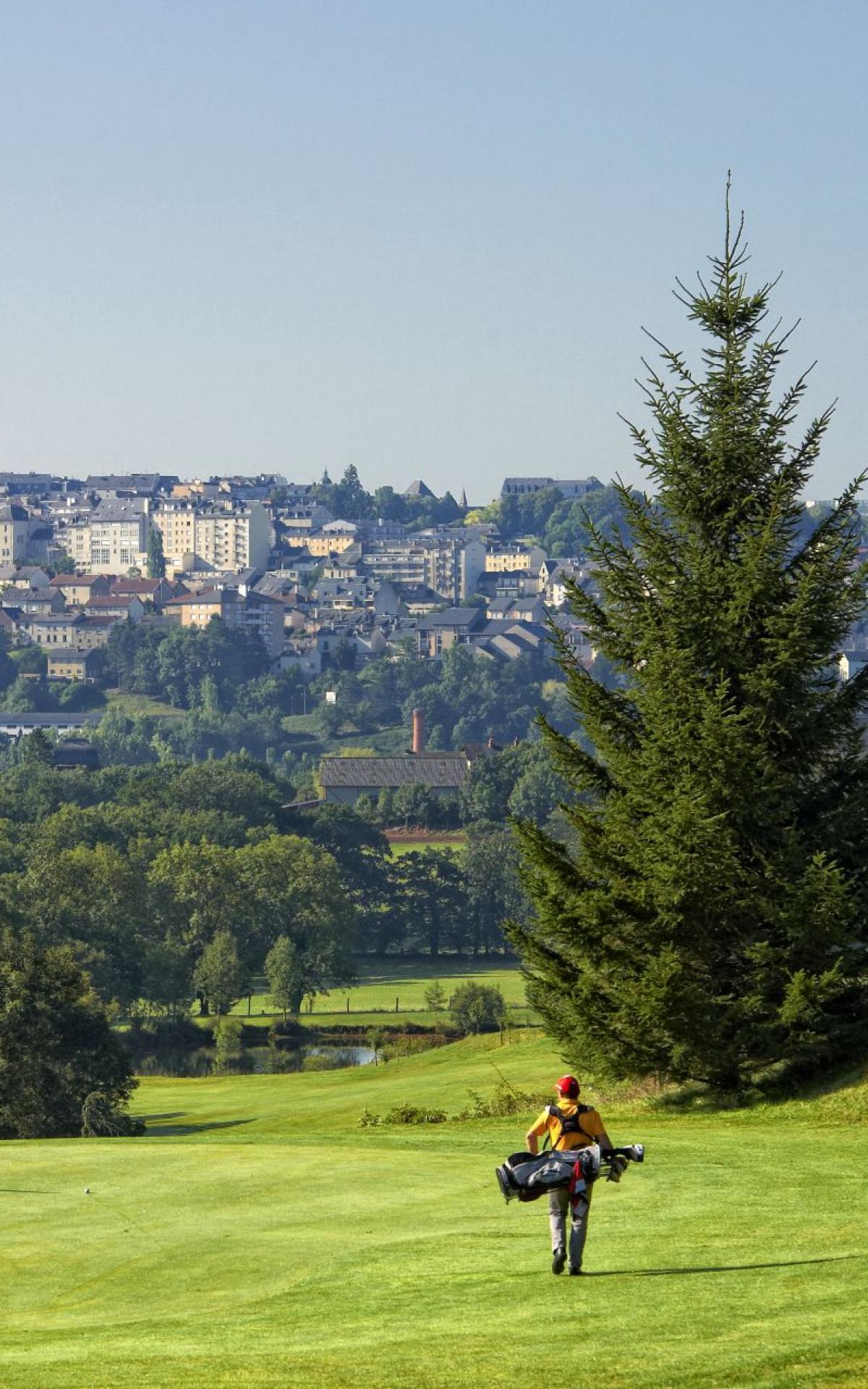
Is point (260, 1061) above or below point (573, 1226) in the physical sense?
below

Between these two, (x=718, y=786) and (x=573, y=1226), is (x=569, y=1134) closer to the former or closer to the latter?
(x=573, y=1226)

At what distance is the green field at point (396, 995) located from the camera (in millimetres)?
94438

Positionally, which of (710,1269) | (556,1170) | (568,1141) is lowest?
(710,1269)

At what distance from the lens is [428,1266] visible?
15359 mm

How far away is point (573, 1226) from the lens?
14328 mm

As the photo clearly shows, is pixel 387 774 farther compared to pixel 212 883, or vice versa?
pixel 387 774

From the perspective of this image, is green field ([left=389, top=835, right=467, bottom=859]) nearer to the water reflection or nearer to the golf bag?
the water reflection

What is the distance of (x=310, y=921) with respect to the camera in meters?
103

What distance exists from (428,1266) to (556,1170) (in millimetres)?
1833

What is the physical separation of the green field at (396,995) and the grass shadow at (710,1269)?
72272 millimetres

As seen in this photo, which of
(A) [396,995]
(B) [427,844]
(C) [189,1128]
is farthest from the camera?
(B) [427,844]

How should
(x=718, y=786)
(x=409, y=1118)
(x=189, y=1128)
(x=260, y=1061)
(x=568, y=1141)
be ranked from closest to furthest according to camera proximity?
(x=568, y=1141) → (x=718, y=786) → (x=409, y=1118) → (x=189, y=1128) → (x=260, y=1061)

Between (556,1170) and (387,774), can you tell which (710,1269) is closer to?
(556,1170)

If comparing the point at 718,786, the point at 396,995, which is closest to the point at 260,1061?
the point at 396,995
